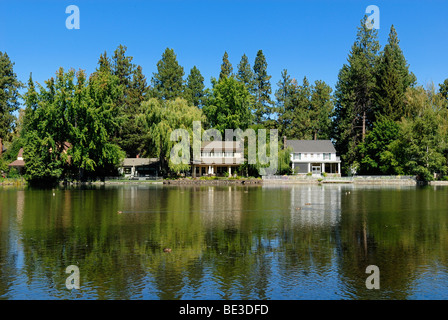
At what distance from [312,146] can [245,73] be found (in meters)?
25.6

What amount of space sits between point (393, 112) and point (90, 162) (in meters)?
55.8

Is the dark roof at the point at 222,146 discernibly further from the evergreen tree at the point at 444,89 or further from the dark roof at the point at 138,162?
the evergreen tree at the point at 444,89

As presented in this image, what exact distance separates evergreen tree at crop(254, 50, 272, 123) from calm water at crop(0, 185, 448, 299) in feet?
257

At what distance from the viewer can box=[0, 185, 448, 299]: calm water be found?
1322 cm

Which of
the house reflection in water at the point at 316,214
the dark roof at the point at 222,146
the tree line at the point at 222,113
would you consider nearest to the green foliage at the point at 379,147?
the tree line at the point at 222,113

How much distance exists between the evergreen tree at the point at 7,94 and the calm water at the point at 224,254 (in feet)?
228

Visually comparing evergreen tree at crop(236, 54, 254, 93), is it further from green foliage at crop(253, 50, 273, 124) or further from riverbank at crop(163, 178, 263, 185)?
riverbank at crop(163, 178, 263, 185)

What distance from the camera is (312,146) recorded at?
95.4 metres

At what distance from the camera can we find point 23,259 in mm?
16781

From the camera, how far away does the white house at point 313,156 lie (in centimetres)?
9444

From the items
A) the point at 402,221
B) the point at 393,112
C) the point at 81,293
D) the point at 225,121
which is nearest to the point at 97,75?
the point at 225,121

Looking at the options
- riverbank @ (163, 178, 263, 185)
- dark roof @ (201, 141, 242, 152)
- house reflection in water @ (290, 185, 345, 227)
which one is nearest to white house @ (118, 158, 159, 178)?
dark roof @ (201, 141, 242, 152)

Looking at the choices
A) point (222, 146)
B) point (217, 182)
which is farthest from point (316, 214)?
point (222, 146)

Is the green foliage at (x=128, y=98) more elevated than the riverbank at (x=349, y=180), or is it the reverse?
the green foliage at (x=128, y=98)
